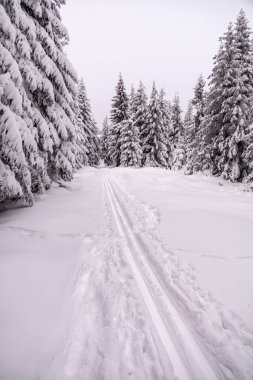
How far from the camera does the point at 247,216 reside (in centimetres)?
908

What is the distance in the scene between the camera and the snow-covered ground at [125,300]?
3.00 m

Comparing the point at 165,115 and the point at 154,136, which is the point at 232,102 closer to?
the point at 154,136

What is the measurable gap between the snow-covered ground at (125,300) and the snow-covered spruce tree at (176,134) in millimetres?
34085

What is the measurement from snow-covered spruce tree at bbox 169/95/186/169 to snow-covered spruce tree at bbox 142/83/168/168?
520 centimetres

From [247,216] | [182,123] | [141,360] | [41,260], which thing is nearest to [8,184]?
[41,260]

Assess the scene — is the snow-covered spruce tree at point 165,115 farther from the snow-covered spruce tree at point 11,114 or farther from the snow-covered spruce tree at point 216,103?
the snow-covered spruce tree at point 11,114

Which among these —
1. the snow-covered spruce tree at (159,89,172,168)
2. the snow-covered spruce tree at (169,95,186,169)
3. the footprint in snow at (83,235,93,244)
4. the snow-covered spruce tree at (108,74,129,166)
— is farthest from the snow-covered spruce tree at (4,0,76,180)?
the snow-covered spruce tree at (169,95,186,169)

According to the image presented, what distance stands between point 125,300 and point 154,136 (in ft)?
108

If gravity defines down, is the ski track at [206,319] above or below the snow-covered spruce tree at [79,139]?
below

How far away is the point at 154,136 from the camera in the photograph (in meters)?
34.8

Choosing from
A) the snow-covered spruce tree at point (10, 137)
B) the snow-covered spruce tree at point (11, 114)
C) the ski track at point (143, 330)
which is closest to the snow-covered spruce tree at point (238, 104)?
the ski track at point (143, 330)

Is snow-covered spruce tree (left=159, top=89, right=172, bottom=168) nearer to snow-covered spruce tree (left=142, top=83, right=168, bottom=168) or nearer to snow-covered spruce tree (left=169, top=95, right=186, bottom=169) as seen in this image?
snow-covered spruce tree (left=169, top=95, right=186, bottom=169)

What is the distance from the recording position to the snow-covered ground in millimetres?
2996

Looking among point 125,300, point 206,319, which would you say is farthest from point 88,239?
point 206,319
